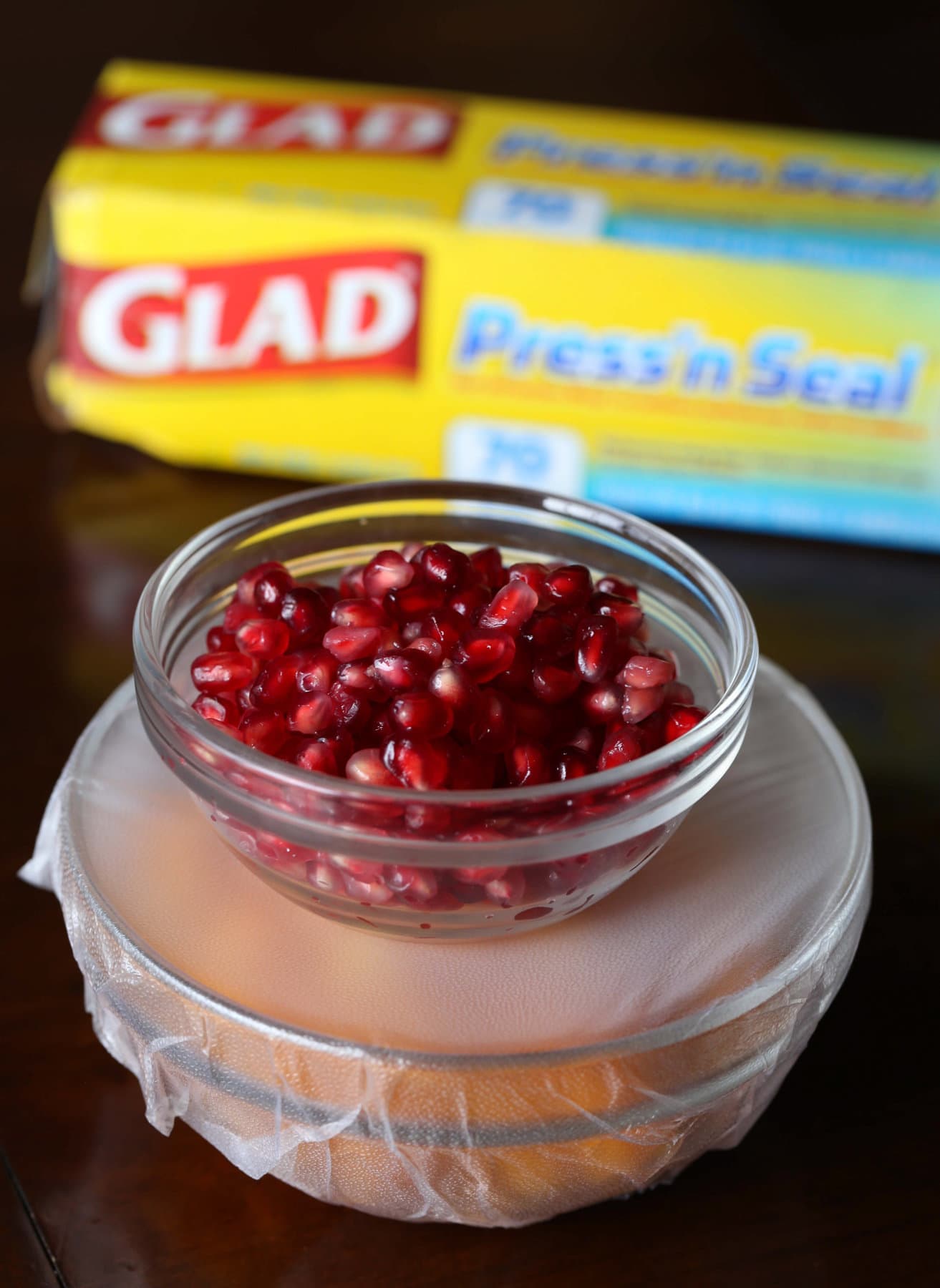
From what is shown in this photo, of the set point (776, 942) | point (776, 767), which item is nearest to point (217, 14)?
point (776, 767)

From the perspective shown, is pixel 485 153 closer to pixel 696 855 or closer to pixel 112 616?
pixel 112 616

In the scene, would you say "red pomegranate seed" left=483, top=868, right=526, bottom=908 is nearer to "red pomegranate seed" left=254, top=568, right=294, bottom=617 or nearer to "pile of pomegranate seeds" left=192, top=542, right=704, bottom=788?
"pile of pomegranate seeds" left=192, top=542, right=704, bottom=788

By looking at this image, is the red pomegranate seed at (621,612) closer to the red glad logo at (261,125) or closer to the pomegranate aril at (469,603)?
the pomegranate aril at (469,603)

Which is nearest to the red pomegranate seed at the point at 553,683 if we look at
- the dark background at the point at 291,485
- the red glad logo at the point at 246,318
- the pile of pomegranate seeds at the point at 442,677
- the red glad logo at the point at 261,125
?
the pile of pomegranate seeds at the point at 442,677

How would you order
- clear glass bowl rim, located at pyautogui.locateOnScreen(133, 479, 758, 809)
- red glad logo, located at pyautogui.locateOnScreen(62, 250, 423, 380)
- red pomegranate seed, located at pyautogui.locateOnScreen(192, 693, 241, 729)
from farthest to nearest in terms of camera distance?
red glad logo, located at pyautogui.locateOnScreen(62, 250, 423, 380), red pomegranate seed, located at pyautogui.locateOnScreen(192, 693, 241, 729), clear glass bowl rim, located at pyautogui.locateOnScreen(133, 479, 758, 809)

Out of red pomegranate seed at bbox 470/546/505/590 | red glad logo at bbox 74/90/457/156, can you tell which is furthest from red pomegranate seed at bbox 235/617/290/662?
red glad logo at bbox 74/90/457/156

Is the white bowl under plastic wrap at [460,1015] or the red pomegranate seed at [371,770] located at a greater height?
the red pomegranate seed at [371,770]
